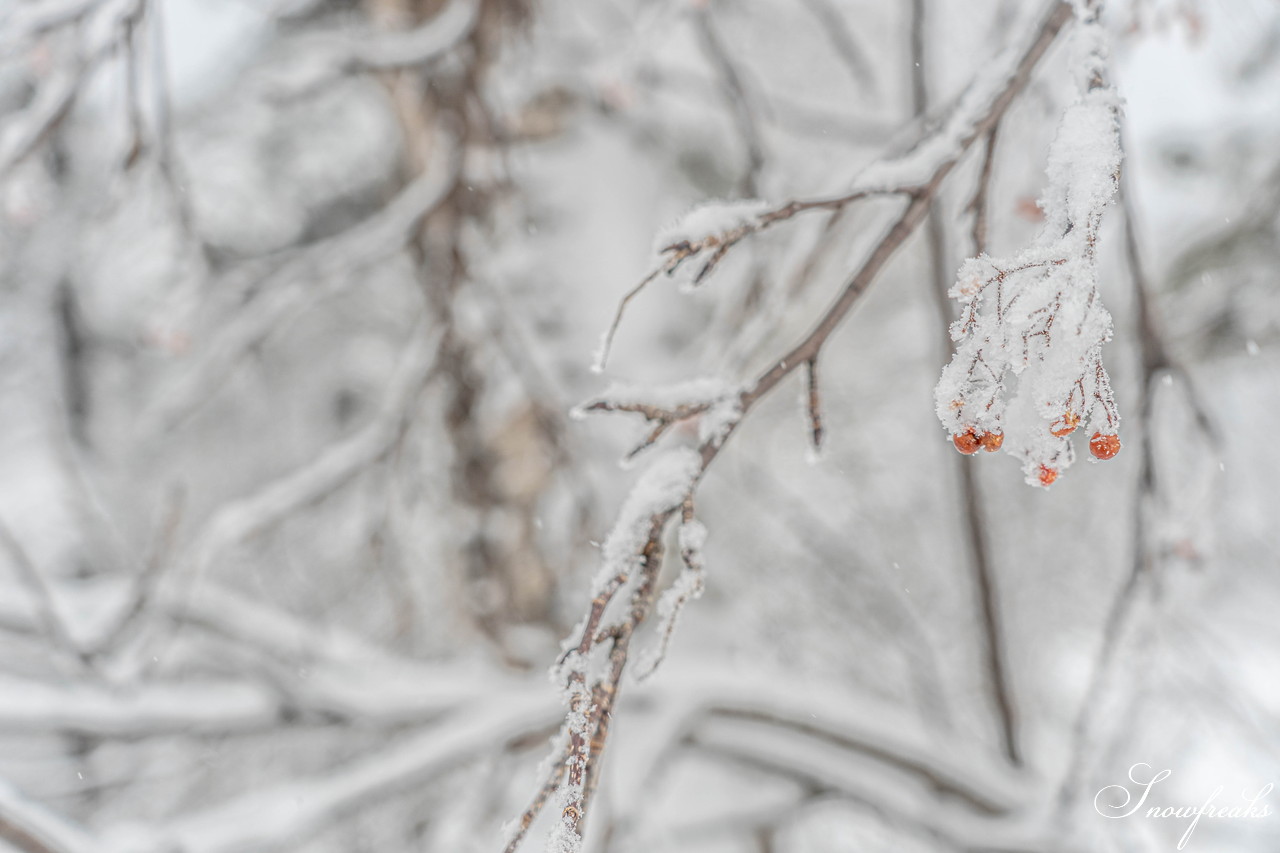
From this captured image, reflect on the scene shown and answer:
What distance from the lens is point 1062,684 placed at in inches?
155

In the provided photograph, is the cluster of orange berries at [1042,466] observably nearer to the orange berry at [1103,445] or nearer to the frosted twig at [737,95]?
the orange berry at [1103,445]

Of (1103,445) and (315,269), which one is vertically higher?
(315,269)

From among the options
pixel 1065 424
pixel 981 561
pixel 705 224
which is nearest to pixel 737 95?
pixel 705 224

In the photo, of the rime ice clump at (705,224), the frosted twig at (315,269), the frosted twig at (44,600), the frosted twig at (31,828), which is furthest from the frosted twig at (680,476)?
the frosted twig at (315,269)

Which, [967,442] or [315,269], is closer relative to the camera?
[967,442]

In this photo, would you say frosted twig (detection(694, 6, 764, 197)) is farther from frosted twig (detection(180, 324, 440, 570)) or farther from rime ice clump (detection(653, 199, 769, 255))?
frosted twig (detection(180, 324, 440, 570))

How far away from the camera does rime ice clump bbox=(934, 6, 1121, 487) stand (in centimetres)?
39

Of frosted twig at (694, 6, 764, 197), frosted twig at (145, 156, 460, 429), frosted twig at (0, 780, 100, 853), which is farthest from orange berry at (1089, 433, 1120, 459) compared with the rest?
frosted twig at (145, 156, 460, 429)

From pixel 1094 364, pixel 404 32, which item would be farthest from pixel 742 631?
pixel 1094 364

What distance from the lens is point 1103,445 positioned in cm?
50

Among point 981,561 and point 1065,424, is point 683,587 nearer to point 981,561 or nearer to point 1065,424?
point 1065,424

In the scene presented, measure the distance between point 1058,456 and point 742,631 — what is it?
1855mm

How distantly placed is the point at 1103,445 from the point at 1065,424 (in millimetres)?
86

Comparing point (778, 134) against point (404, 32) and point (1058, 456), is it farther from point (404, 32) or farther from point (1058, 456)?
point (1058, 456)
